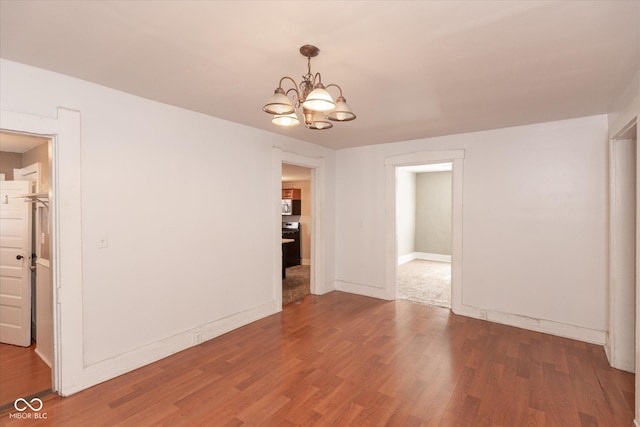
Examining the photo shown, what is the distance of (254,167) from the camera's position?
409cm

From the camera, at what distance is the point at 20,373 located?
2.87 m

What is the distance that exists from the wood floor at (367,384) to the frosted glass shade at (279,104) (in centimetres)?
209

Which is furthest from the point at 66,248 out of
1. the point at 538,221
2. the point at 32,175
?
the point at 538,221

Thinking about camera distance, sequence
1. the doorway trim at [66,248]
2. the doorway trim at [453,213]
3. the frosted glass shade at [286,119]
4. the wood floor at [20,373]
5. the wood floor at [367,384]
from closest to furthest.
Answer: the frosted glass shade at [286,119], the wood floor at [367,384], the doorway trim at [66,248], the wood floor at [20,373], the doorway trim at [453,213]

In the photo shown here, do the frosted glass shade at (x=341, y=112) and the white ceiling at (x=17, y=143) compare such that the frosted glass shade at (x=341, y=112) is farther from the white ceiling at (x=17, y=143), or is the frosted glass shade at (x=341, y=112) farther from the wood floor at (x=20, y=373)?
the white ceiling at (x=17, y=143)

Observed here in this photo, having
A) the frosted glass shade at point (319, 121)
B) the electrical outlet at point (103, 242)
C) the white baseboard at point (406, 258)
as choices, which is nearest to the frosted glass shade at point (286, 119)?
the frosted glass shade at point (319, 121)

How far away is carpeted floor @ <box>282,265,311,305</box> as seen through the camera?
518 centimetres

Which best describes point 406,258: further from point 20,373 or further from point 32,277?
point 20,373

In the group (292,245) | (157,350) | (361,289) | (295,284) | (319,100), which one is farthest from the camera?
(292,245)

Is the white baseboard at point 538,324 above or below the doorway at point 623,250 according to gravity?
below

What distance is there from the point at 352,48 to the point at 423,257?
764 cm

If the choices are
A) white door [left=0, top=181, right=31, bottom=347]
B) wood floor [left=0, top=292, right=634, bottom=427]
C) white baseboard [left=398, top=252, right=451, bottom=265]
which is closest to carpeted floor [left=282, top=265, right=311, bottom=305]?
wood floor [left=0, top=292, right=634, bottom=427]

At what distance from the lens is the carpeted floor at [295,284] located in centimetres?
518

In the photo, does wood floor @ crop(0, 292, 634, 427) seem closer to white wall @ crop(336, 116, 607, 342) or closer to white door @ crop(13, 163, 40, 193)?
white wall @ crop(336, 116, 607, 342)
